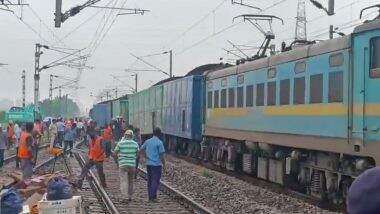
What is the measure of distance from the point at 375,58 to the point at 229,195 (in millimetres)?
5942

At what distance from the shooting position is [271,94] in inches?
650

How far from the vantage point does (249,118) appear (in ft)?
60.4

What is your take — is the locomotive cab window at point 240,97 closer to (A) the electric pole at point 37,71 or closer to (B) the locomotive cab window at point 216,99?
(B) the locomotive cab window at point 216,99

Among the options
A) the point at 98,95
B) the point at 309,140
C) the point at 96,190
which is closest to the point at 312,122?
the point at 309,140

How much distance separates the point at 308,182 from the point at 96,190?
230 inches

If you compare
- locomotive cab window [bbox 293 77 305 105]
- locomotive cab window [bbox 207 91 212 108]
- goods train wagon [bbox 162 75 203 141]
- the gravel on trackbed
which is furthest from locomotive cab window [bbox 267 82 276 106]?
goods train wagon [bbox 162 75 203 141]

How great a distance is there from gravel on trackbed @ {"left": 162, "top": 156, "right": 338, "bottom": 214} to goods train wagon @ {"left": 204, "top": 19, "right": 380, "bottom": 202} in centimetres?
65

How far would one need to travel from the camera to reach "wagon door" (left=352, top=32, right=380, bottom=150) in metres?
11.0

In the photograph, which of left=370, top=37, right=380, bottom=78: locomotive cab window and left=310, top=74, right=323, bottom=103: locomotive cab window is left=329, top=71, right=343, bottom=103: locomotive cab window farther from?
left=370, top=37, right=380, bottom=78: locomotive cab window

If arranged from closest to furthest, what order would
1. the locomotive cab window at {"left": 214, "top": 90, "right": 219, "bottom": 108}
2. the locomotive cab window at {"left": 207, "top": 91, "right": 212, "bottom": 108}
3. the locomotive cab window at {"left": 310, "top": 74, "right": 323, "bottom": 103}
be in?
1. the locomotive cab window at {"left": 310, "top": 74, "right": 323, "bottom": 103}
2. the locomotive cab window at {"left": 214, "top": 90, "right": 219, "bottom": 108}
3. the locomotive cab window at {"left": 207, "top": 91, "right": 212, "bottom": 108}

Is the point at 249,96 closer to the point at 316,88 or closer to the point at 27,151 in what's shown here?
the point at 316,88

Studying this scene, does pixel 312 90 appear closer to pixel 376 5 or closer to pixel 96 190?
pixel 376 5

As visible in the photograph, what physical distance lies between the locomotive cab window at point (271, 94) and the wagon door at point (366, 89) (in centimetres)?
462

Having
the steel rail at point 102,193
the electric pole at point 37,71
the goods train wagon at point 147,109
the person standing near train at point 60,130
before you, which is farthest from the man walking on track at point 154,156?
the electric pole at point 37,71
